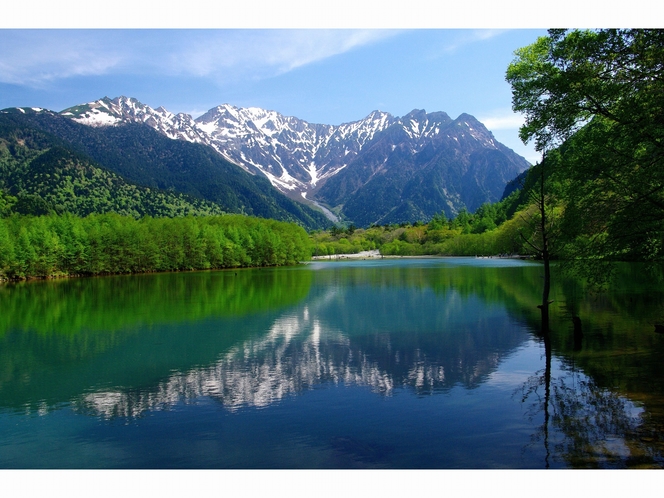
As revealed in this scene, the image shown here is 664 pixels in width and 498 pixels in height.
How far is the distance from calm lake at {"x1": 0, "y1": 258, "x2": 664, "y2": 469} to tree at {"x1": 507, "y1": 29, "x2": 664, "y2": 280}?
17.5 ft

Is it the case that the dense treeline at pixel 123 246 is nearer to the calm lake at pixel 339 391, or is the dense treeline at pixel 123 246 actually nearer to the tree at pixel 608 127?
the calm lake at pixel 339 391

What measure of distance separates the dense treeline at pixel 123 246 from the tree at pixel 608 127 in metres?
91.3

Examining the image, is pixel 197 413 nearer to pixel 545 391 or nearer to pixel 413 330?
pixel 545 391

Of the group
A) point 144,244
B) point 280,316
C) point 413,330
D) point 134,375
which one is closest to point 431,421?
point 134,375

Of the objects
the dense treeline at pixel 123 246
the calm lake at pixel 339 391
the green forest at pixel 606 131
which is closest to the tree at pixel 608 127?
the green forest at pixel 606 131

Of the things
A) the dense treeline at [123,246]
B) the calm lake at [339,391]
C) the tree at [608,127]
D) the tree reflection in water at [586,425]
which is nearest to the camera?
the tree reflection in water at [586,425]

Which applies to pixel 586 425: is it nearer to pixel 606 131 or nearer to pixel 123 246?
pixel 606 131

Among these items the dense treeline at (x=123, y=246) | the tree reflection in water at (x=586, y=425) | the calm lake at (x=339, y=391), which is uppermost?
the dense treeline at (x=123, y=246)

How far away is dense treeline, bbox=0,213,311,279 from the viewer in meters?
90.8

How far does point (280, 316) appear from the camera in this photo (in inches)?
1443

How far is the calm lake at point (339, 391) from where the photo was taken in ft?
38.6

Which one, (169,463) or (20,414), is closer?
(169,463)

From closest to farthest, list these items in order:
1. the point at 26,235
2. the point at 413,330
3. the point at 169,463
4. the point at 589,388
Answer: the point at 169,463
the point at 589,388
the point at 413,330
the point at 26,235

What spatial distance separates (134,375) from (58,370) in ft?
13.5
